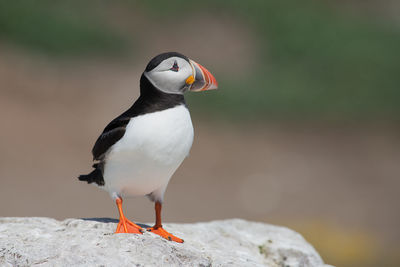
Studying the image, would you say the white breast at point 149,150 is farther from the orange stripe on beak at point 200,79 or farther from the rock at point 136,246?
the rock at point 136,246

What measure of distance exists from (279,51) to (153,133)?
65.0 feet

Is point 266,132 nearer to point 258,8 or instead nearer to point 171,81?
point 258,8

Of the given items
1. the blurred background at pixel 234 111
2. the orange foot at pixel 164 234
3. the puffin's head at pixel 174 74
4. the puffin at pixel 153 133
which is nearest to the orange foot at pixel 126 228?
the puffin at pixel 153 133

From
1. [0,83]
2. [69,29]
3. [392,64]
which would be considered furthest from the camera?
[392,64]

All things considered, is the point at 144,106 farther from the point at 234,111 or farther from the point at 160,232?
the point at 234,111

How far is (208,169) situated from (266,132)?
277 centimetres

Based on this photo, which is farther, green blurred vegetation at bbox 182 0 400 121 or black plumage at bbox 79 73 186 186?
green blurred vegetation at bbox 182 0 400 121

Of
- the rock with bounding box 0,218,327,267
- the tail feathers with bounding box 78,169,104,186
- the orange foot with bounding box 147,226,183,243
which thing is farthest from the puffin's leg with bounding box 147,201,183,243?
the tail feathers with bounding box 78,169,104,186

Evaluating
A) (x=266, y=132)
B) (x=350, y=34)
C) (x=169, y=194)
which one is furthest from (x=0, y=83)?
(x=350, y=34)

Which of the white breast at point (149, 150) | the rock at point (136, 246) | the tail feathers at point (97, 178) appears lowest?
the rock at point (136, 246)

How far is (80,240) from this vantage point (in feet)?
15.8

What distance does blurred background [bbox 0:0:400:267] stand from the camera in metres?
14.7

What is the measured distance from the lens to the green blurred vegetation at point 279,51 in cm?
2040

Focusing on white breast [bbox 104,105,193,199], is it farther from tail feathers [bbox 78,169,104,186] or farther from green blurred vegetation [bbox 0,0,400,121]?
green blurred vegetation [bbox 0,0,400,121]
